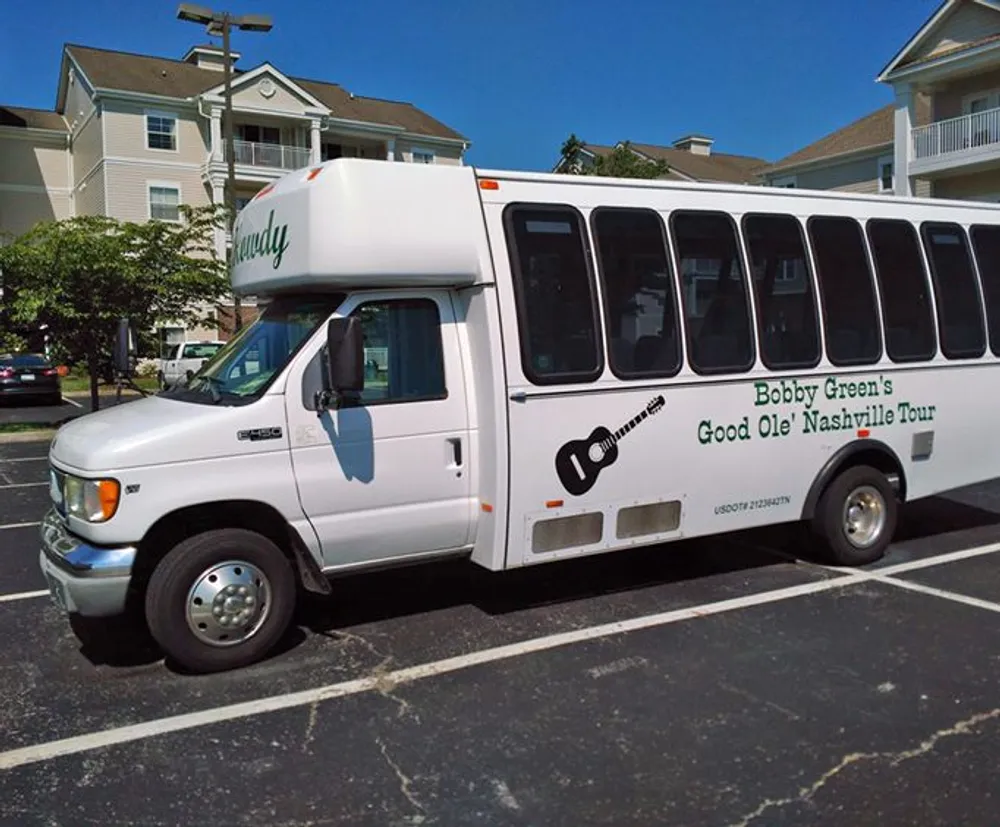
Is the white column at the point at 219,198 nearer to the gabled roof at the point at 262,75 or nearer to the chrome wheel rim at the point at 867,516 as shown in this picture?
the gabled roof at the point at 262,75

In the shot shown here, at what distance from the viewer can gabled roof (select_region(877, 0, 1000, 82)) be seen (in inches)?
1000

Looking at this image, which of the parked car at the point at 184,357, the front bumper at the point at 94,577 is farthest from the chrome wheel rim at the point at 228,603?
the parked car at the point at 184,357

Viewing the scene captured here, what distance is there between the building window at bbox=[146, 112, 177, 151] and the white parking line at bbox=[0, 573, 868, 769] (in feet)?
119

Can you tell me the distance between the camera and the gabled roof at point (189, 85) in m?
36.8

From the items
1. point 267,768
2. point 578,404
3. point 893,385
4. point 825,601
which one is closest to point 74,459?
point 267,768

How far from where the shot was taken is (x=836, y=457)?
22.0 ft

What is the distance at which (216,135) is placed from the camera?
1470 inches

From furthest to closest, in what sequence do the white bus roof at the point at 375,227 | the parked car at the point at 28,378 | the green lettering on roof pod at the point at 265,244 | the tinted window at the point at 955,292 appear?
the parked car at the point at 28,378 → the tinted window at the point at 955,292 → the green lettering on roof pod at the point at 265,244 → the white bus roof at the point at 375,227

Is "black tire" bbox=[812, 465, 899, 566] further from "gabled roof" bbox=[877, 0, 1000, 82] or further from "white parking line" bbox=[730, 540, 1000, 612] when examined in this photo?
"gabled roof" bbox=[877, 0, 1000, 82]

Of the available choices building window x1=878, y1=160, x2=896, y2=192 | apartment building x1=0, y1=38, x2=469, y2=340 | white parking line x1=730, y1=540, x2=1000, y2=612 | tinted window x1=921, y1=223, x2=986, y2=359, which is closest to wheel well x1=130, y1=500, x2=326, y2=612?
white parking line x1=730, y1=540, x2=1000, y2=612

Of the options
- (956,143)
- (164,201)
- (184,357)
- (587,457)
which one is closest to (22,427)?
(184,357)

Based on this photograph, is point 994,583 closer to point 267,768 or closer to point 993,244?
point 993,244

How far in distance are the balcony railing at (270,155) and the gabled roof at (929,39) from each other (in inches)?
896

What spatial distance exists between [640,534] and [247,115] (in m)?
36.8
